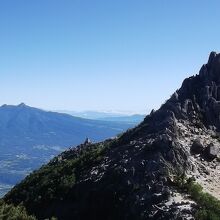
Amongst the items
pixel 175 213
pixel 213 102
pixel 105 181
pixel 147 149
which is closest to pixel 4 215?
pixel 105 181

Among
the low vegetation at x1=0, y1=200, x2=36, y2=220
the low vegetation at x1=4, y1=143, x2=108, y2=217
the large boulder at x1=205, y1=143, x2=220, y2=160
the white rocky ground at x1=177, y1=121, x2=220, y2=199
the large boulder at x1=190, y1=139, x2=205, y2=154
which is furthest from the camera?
the low vegetation at x1=4, y1=143, x2=108, y2=217

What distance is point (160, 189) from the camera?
53.2m

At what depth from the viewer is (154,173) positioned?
185ft

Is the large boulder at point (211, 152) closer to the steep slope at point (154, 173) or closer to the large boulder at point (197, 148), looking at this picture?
the steep slope at point (154, 173)

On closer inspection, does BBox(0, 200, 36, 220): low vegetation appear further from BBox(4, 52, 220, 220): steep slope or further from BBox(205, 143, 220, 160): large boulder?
BBox(205, 143, 220, 160): large boulder

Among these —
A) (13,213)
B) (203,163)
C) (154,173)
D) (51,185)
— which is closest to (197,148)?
(203,163)

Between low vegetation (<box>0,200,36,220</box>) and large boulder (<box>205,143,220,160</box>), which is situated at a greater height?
large boulder (<box>205,143,220,160</box>)

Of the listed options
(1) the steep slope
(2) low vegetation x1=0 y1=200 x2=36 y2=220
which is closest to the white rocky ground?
(1) the steep slope

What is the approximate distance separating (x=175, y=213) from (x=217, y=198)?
673 cm

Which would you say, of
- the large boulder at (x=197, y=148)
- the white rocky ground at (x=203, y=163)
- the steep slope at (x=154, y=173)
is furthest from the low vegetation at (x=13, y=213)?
the large boulder at (x=197, y=148)

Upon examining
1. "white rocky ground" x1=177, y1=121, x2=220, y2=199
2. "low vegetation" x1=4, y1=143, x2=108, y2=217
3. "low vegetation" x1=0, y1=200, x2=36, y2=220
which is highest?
"white rocky ground" x1=177, y1=121, x2=220, y2=199

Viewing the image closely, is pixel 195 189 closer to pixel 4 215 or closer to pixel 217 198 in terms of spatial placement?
pixel 217 198

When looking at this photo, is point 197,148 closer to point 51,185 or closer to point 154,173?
point 154,173

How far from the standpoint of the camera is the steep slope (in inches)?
2056
